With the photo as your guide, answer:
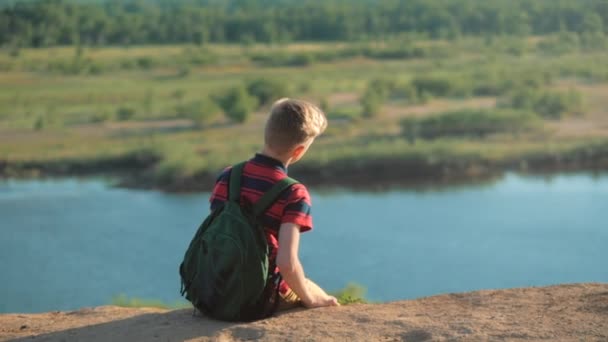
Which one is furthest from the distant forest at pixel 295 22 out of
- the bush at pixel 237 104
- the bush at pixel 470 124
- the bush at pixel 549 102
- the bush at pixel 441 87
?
the bush at pixel 237 104

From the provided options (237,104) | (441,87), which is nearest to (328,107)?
(237,104)

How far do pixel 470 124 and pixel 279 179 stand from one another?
17.5m

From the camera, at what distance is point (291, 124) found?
3680 mm

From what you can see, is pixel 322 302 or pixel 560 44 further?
pixel 560 44

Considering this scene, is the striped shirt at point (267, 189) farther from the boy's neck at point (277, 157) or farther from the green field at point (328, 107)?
the green field at point (328, 107)

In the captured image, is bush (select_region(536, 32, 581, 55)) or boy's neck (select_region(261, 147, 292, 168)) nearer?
boy's neck (select_region(261, 147, 292, 168))

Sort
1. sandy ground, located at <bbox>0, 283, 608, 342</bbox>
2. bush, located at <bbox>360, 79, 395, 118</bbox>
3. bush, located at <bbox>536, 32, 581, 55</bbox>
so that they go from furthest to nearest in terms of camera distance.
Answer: bush, located at <bbox>536, 32, 581, 55</bbox>, bush, located at <bbox>360, 79, 395, 118</bbox>, sandy ground, located at <bbox>0, 283, 608, 342</bbox>

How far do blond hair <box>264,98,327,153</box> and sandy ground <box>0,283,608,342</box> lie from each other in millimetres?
615

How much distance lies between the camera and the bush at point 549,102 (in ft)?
73.8

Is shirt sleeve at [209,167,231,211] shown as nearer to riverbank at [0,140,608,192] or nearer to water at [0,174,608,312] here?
water at [0,174,608,312]

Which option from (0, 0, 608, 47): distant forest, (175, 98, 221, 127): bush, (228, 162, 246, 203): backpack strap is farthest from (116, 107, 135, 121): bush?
(228, 162, 246, 203): backpack strap

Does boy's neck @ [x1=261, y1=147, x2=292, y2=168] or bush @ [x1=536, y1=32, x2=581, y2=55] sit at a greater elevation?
bush @ [x1=536, y1=32, x2=581, y2=55]

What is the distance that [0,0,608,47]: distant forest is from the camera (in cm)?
2791

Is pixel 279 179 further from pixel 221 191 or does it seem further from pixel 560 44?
pixel 560 44
